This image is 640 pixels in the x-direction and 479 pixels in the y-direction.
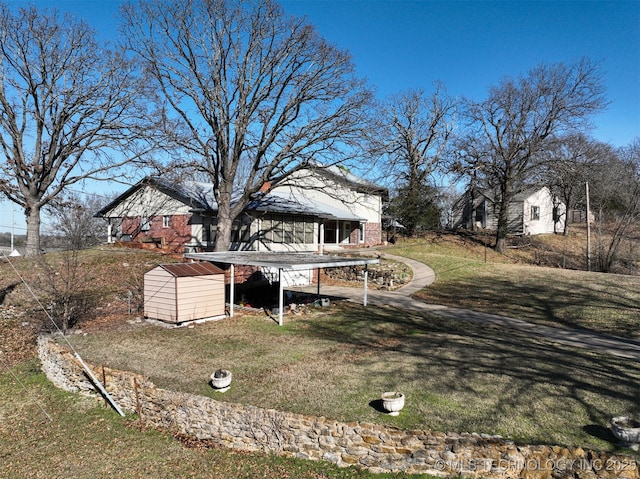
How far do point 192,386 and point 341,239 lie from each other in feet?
73.1

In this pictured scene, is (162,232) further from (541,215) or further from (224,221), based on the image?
(541,215)

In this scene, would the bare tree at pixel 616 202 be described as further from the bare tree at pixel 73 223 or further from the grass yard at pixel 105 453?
the bare tree at pixel 73 223

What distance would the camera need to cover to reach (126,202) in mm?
25125

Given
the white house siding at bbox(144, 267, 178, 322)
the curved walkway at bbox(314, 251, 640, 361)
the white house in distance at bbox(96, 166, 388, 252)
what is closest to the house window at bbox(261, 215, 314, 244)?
the white house in distance at bbox(96, 166, 388, 252)

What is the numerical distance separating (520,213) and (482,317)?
1010 inches

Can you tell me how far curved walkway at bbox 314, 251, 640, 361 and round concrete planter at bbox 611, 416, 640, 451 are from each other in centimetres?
449

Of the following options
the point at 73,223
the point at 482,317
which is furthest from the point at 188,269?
the point at 73,223

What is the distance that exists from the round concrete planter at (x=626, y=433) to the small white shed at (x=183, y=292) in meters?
10.6

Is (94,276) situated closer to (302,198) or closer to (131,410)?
(131,410)

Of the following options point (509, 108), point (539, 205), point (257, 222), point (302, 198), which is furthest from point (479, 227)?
point (257, 222)

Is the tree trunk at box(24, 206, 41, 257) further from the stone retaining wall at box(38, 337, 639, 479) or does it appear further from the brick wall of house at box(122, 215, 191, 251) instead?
the stone retaining wall at box(38, 337, 639, 479)

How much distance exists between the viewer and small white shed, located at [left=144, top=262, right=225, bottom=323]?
39.1 feet

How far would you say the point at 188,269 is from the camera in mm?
12398

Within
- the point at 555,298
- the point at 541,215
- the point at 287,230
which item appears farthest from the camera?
the point at 541,215
